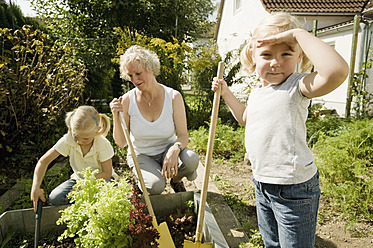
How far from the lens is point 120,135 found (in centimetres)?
233

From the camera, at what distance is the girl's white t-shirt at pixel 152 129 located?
235 cm

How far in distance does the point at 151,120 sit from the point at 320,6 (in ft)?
23.3

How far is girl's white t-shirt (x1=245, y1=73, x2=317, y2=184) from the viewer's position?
1211 mm

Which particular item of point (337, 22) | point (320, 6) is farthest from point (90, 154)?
point (337, 22)

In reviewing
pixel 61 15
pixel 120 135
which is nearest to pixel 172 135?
pixel 120 135

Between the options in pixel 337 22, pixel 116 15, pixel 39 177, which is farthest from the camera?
pixel 337 22

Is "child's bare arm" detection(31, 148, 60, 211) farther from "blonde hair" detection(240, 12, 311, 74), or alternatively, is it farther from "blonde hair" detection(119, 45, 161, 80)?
"blonde hair" detection(240, 12, 311, 74)

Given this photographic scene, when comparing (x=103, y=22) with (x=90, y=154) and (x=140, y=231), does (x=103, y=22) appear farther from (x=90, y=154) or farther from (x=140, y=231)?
(x=140, y=231)

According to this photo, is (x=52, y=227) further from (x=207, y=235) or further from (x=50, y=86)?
(x=50, y=86)

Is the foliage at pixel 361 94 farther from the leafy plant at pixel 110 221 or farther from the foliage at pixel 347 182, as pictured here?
the leafy plant at pixel 110 221

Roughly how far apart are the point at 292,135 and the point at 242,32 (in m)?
9.91

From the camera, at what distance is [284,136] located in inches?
48.2

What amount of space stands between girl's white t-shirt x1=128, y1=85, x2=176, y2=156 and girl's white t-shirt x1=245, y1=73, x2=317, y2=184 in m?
1.18

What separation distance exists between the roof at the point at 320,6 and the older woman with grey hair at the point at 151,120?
248 inches
